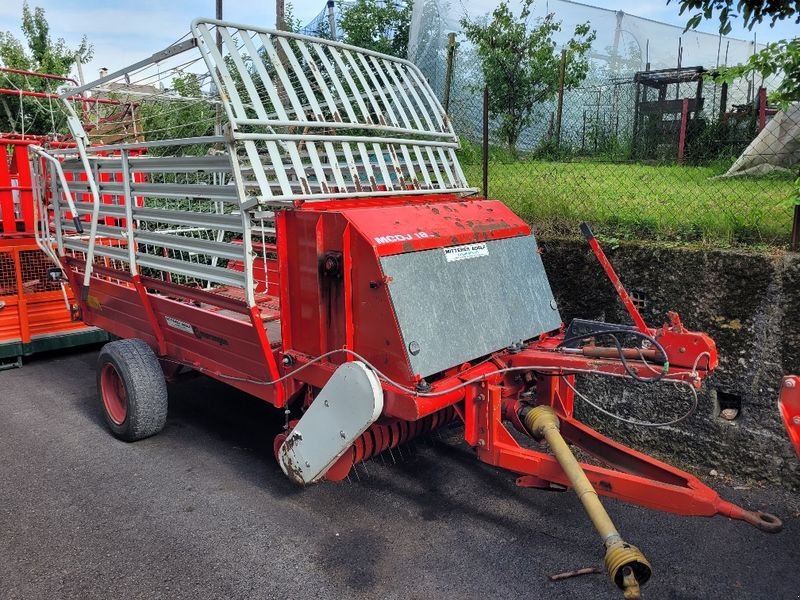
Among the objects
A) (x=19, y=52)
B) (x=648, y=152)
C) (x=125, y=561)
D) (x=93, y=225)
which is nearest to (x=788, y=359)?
(x=125, y=561)

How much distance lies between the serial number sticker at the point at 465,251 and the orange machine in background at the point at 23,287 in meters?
3.99

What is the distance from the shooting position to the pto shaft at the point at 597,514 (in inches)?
94.8

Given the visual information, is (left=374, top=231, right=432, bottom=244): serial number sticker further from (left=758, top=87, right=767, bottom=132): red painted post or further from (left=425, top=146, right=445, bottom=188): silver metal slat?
(left=758, top=87, right=767, bottom=132): red painted post

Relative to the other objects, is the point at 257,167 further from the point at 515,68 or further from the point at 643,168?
the point at 515,68

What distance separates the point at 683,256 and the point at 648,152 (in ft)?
17.1

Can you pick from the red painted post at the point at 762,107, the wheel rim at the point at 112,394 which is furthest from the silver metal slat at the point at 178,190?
the red painted post at the point at 762,107

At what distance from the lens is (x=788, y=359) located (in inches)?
158

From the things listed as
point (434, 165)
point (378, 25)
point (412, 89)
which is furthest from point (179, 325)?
point (378, 25)

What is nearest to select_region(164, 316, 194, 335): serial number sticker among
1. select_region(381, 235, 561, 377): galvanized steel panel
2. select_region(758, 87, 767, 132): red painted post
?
select_region(381, 235, 561, 377): galvanized steel panel

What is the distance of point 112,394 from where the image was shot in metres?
4.79

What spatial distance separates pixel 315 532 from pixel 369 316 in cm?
125

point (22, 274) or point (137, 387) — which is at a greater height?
point (22, 274)

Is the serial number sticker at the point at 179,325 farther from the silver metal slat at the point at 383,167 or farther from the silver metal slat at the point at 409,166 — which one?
the silver metal slat at the point at 409,166

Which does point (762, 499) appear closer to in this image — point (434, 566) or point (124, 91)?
point (434, 566)
